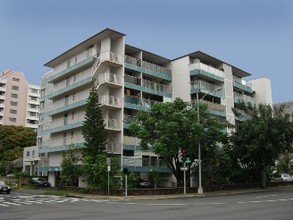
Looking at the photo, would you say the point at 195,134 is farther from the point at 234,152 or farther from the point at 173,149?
the point at 234,152

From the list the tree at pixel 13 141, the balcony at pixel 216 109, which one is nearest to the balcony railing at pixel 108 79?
the balcony at pixel 216 109

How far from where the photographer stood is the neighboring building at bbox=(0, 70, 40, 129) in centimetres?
11594

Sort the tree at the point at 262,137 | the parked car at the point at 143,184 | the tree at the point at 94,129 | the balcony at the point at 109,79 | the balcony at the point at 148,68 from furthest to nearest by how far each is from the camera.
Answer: the balcony at the point at 148,68 < the balcony at the point at 109,79 < the parked car at the point at 143,184 < the tree at the point at 94,129 < the tree at the point at 262,137

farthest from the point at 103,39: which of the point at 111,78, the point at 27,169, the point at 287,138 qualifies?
the point at 27,169

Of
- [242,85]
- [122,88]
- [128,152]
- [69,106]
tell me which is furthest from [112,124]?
[242,85]

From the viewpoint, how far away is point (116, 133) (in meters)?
45.7

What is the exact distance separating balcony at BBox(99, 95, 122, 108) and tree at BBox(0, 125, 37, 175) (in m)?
43.4

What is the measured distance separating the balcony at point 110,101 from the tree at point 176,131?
6203 millimetres

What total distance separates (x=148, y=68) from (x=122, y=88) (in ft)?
19.0

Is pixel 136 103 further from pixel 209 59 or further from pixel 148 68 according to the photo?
pixel 209 59

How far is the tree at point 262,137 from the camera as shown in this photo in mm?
38812

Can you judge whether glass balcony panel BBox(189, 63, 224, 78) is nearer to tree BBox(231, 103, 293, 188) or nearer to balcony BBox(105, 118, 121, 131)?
tree BBox(231, 103, 293, 188)

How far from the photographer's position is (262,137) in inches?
1507

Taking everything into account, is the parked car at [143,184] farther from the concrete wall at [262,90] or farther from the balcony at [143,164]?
the concrete wall at [262,90]
